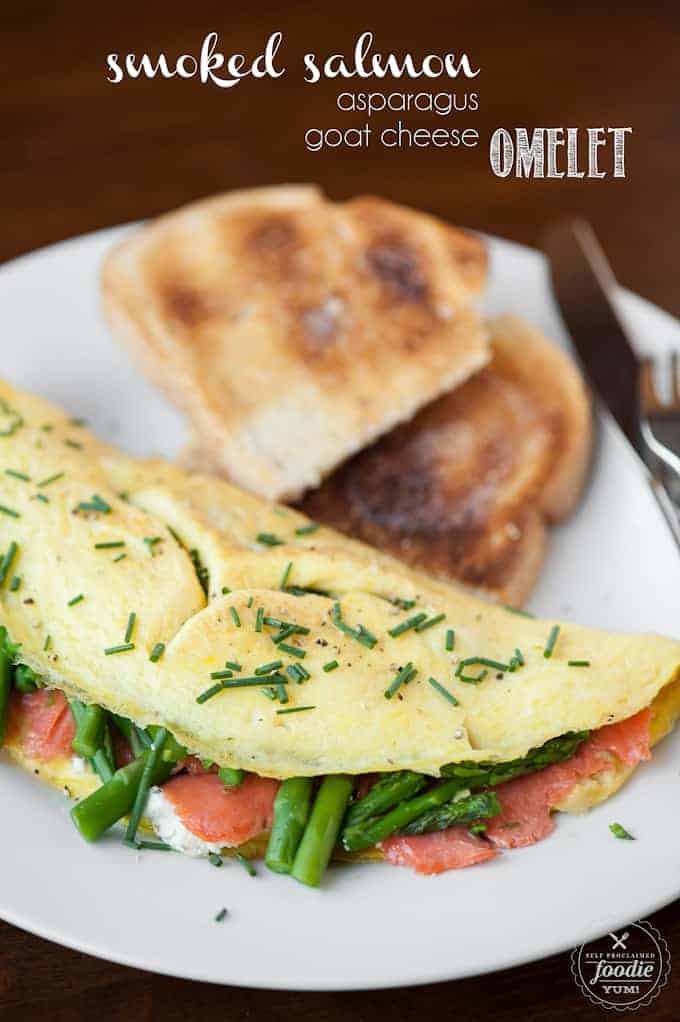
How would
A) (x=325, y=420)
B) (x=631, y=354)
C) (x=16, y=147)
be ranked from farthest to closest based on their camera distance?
(x=16, y=147), (x=631, y=354), (x=325, y=420)

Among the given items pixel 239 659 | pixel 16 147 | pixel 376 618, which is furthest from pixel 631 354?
pixel 16 147

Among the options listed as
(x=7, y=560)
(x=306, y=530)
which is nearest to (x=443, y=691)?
(x=306, y=530)

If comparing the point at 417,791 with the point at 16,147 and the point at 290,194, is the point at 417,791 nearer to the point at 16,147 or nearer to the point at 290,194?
the point at 290,194

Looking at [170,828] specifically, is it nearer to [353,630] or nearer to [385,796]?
[385,796]

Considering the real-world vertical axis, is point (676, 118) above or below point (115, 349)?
above

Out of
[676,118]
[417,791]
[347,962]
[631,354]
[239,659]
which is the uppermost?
[676,118]

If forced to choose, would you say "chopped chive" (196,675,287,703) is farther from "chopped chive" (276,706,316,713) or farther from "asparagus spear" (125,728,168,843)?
"asparagus spear" (125,728,168,843)

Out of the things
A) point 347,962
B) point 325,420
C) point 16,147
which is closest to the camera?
point 347,962
